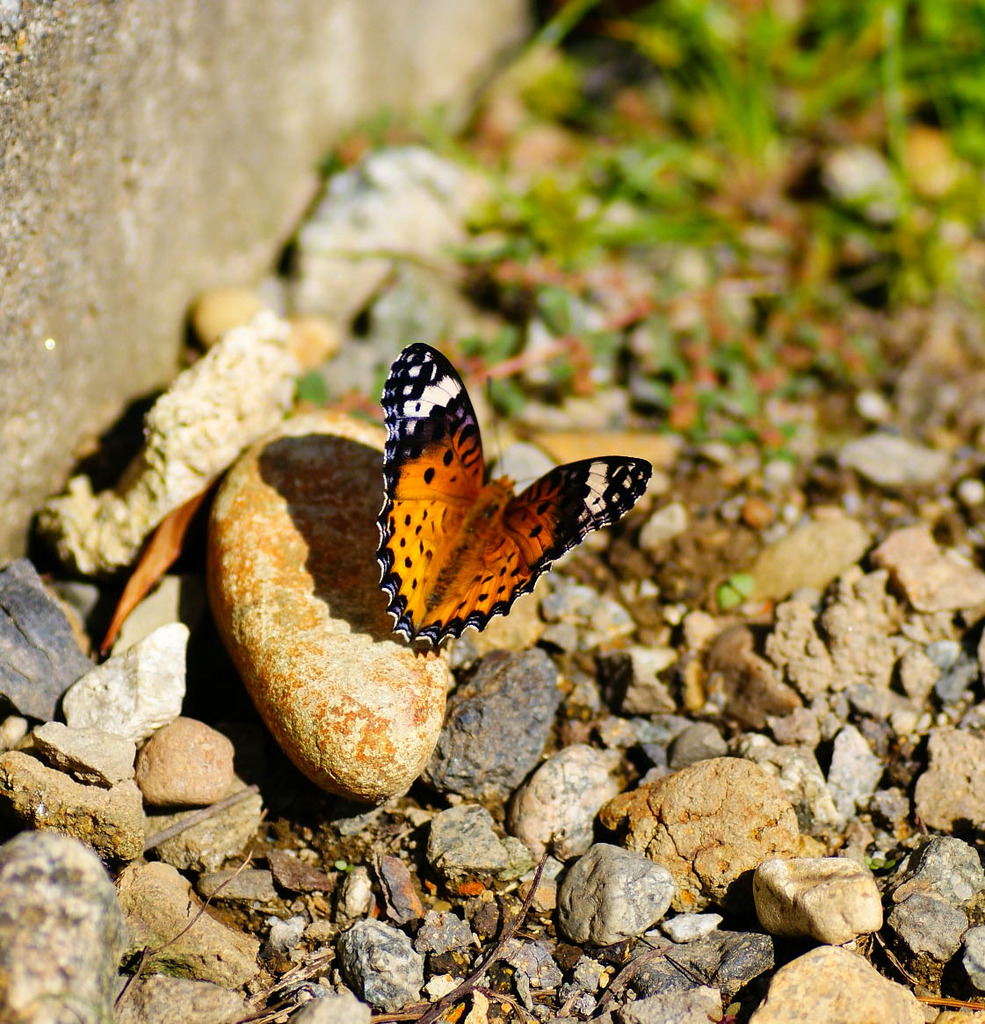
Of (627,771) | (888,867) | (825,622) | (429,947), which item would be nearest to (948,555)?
(825,622)

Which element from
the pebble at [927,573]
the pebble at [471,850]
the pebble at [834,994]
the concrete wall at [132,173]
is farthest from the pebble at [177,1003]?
the pebble at [927,573]

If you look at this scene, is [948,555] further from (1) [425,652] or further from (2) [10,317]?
(2) [10,317]

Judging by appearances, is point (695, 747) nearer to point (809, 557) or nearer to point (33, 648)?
point (809, 557)

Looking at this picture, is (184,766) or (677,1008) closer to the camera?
(677,1008)

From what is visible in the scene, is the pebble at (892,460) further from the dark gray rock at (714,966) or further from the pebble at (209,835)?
the pebble at (209,835)

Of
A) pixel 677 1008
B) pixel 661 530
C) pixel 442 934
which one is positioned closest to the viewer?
pixel 677 1008

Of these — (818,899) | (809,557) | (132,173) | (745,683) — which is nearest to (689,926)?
(818,899)
